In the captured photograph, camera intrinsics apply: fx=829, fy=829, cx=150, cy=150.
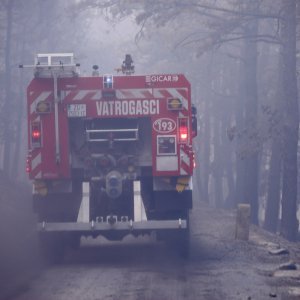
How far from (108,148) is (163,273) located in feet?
8.46

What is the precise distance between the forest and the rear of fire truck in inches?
496

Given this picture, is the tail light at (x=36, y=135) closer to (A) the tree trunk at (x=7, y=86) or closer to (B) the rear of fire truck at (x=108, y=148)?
(B) the rear of fire truck at (x=108, y=148)

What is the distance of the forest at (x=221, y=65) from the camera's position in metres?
27.7

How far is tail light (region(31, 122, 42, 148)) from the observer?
14812 millimetres

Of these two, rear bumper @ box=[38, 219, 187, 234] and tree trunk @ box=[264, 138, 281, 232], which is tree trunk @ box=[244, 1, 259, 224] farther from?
rear bumper @ box=[38, 219, 187, 234]

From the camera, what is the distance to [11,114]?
137 ft

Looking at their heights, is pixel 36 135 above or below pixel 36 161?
above

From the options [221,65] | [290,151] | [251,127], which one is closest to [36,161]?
[290,151]

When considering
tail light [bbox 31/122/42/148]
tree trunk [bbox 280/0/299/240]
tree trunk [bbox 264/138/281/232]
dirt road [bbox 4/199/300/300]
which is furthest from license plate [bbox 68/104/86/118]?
tree trunk [bbox 264/138/281/232]

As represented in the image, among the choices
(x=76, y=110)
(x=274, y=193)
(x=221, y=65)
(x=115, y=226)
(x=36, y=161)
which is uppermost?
(x=221, y=65)

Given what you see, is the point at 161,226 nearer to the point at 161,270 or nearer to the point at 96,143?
the point at 161,270

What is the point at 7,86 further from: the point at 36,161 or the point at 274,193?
the point at 36,161

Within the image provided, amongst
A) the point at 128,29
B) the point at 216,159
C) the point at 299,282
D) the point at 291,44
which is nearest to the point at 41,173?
the point at 299,282

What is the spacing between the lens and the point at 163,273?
1375cm
